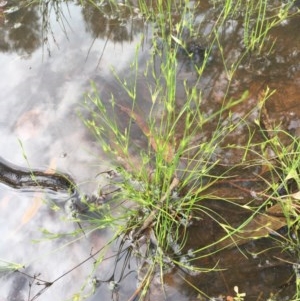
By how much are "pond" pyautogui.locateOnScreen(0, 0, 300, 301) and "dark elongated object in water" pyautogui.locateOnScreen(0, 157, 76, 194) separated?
0.03 metres

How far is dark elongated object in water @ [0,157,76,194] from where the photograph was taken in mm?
1922

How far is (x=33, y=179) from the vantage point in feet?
6.32

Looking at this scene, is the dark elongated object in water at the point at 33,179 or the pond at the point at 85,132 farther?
the dark elongated object in water at the point at 33,179

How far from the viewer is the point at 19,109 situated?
219cm

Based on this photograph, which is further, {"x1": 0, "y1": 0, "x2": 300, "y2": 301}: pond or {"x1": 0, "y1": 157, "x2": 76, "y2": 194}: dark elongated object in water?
{"x1": 0, "y1": 157, "x2": 76, "y2": 194}: dark elongated object in water

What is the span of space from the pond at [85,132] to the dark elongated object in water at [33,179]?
0.10ft

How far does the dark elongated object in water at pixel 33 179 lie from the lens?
1.92 meters

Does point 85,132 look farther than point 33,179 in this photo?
Yes

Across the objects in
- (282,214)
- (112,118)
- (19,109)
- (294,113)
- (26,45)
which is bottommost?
(282,214)

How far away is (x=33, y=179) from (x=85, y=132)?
1.16 ft

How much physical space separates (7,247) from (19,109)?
76 centimetres

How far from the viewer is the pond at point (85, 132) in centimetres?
166

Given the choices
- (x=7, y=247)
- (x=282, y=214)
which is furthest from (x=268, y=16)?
(x=7, y=247)

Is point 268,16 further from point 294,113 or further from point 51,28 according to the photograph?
point 51,28
